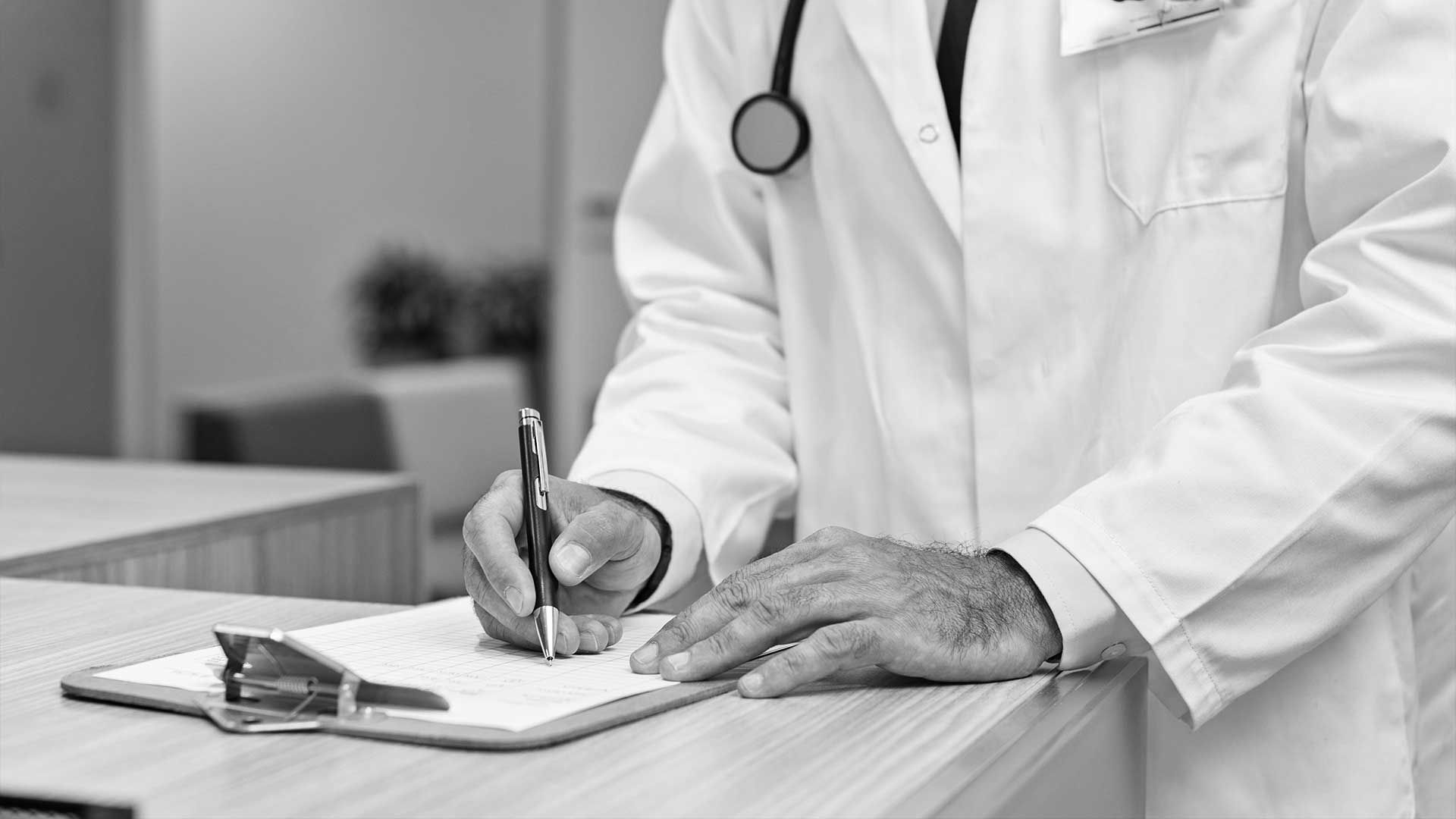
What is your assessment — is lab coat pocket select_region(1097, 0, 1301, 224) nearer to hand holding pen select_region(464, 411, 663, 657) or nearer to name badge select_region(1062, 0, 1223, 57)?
name badge select_region(1062, 0, 1223, 57)

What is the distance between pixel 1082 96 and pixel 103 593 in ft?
2.42

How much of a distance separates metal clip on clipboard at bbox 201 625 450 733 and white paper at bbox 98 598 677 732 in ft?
0.04

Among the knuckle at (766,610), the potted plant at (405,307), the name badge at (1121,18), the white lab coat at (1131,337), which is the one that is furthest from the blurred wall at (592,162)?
the knuckle at (766,610)

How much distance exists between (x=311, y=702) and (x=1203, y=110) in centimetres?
69

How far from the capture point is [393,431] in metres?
3.19

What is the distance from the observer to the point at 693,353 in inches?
46.2

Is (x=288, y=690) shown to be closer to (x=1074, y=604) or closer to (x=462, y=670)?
(x=462, y=670)

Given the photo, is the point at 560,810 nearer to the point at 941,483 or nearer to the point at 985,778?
the point at 985,778

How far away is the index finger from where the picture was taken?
2.49 ft

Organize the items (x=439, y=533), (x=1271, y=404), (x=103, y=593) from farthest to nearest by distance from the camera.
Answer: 1. (x=439, y=533)
2. (x=103, y=593)
3. (x=1271, y=404)

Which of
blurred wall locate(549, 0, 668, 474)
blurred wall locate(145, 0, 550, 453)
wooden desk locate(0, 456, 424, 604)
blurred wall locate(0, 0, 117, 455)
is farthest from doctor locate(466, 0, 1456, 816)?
blurred wall locate(145, 0, 550, 453)

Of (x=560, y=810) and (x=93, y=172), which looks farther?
(x=93, y=172)

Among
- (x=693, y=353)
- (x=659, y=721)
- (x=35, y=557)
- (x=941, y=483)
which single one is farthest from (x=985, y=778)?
(x=35, y=557)

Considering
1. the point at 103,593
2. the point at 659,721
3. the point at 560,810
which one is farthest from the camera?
the point at 103,593
